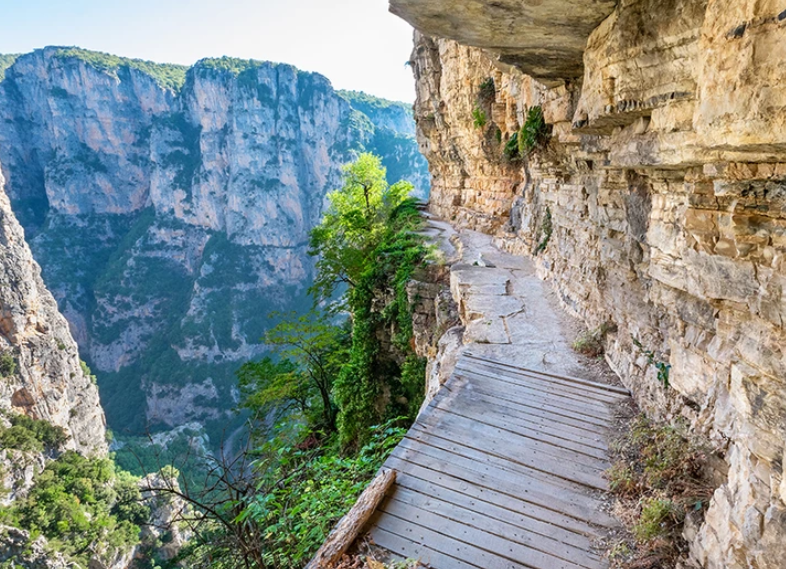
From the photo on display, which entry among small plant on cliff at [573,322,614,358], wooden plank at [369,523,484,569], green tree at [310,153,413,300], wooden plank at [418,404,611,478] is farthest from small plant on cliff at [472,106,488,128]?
wooden plank at [369,523,484,569]

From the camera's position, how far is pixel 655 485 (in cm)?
303

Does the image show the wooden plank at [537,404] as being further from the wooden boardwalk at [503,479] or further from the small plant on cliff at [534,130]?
the small plant on cliff at [534,130]

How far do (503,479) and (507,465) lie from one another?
18 cm

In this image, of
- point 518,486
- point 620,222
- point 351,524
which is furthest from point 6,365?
point 620,222

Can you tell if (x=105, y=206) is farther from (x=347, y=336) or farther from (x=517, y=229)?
(x=517, y=229)

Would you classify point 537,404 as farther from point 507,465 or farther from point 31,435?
point 31,435

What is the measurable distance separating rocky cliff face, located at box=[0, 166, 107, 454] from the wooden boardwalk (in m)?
37.2

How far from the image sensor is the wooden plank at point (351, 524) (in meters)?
2.75

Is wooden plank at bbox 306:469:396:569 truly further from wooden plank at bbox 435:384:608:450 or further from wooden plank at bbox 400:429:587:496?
wooden plank at bbox 435:384:608:450

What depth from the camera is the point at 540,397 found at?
4.49 metres

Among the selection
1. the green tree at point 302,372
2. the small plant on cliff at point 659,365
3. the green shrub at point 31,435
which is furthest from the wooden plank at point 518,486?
the green shrub at point 31,435

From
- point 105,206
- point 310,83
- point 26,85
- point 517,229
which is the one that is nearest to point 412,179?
point 310,83

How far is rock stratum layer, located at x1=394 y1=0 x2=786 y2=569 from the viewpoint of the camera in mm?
1952

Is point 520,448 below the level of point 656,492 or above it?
below
